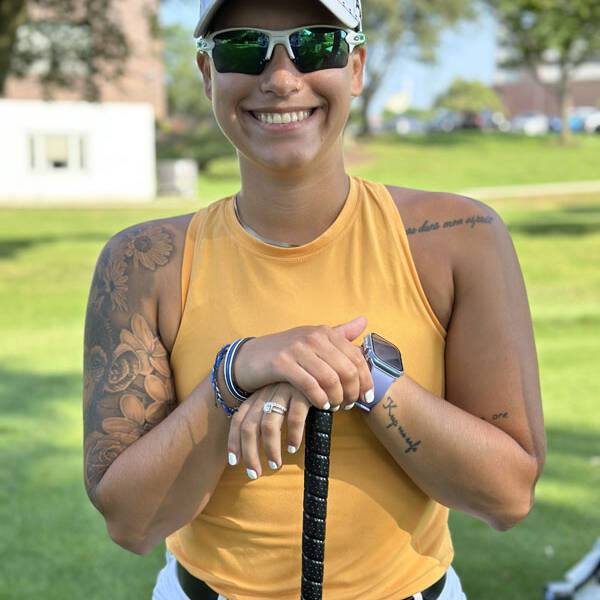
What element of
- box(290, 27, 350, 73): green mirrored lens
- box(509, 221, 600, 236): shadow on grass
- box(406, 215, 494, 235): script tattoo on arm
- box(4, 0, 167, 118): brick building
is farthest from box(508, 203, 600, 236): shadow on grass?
box(290, 27, 350, 73): green mirrored lens

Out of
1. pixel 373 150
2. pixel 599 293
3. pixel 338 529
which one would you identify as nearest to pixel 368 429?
pixel 338 529

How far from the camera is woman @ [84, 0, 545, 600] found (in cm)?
186

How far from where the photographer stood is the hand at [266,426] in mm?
1683

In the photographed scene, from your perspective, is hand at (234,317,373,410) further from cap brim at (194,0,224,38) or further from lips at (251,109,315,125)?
cap brim at (194,0,224,38)

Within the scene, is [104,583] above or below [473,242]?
below

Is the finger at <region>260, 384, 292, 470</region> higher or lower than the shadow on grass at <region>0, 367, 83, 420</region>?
higher

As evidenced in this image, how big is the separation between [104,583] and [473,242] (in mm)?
3410

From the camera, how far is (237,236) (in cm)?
202

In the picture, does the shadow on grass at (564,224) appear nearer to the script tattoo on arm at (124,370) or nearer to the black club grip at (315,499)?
the script tattoo on arm at (124,370)

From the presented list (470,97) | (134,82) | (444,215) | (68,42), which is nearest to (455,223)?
(444,215)

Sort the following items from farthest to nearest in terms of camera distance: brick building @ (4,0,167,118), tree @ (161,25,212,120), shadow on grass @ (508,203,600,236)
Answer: tree @ (161,25,212,120), brick building @ (4,0,167,118), shadow on grass @ (508,203,600,236)

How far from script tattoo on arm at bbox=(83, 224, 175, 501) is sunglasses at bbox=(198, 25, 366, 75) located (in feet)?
1.45

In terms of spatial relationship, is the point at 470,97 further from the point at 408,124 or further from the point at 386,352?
the point at 386,352

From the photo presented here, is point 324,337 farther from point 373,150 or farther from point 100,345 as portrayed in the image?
point 373,150
